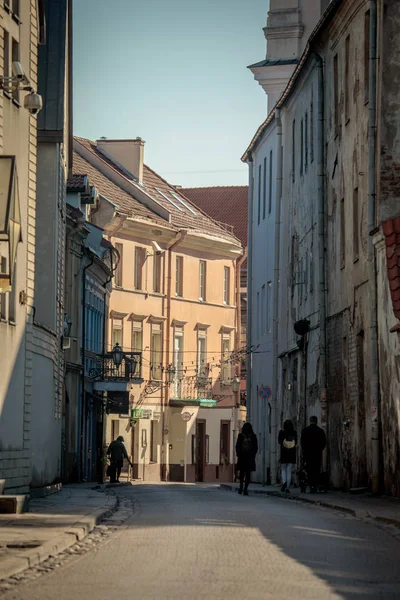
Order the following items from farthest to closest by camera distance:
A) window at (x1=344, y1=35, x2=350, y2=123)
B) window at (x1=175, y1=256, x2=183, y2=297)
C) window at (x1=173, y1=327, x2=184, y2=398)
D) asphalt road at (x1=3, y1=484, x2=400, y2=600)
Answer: window at (x1=175, y1=256, x2=183, y2=297), window at (x1=173, y1=327, x2=184, y2=398), window at (x1=344, y1=35, x2=350, y2=123), asphalt road at (x1=3, y1=484, x2=400, y2=600)

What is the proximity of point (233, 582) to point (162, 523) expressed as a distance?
321 inches

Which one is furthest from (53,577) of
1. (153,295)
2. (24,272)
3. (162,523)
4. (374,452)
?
(153,295)

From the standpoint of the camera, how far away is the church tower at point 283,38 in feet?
174

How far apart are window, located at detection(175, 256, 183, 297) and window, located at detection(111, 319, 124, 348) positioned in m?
5.25

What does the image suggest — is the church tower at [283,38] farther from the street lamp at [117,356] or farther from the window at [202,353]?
the window at [202,353]

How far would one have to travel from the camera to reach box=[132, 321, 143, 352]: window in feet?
214

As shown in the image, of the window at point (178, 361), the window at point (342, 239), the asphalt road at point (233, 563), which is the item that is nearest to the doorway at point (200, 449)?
the window at point (178, 361)

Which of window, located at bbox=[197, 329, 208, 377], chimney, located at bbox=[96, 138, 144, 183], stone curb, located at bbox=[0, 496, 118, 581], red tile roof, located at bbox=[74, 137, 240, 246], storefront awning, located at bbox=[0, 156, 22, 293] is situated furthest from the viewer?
chimney, located at bbox=[96, 138, 144, 183]

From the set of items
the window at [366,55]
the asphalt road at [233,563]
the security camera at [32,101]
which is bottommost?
the asphalt road at [233,563]

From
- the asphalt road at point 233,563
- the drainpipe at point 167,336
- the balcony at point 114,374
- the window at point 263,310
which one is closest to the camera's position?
the asphalt road at point 233,563

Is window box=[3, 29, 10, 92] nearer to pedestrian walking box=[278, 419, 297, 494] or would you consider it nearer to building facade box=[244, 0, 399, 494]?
building facade box=[244, 0, 399, 494]

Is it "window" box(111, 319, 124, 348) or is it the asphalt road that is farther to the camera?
"window" box(111, 319, 124, 348)

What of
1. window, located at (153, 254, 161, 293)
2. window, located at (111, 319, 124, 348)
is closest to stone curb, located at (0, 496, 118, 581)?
window, located at (111, 319, 124, 348)

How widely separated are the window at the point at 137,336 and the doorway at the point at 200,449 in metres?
5.47
